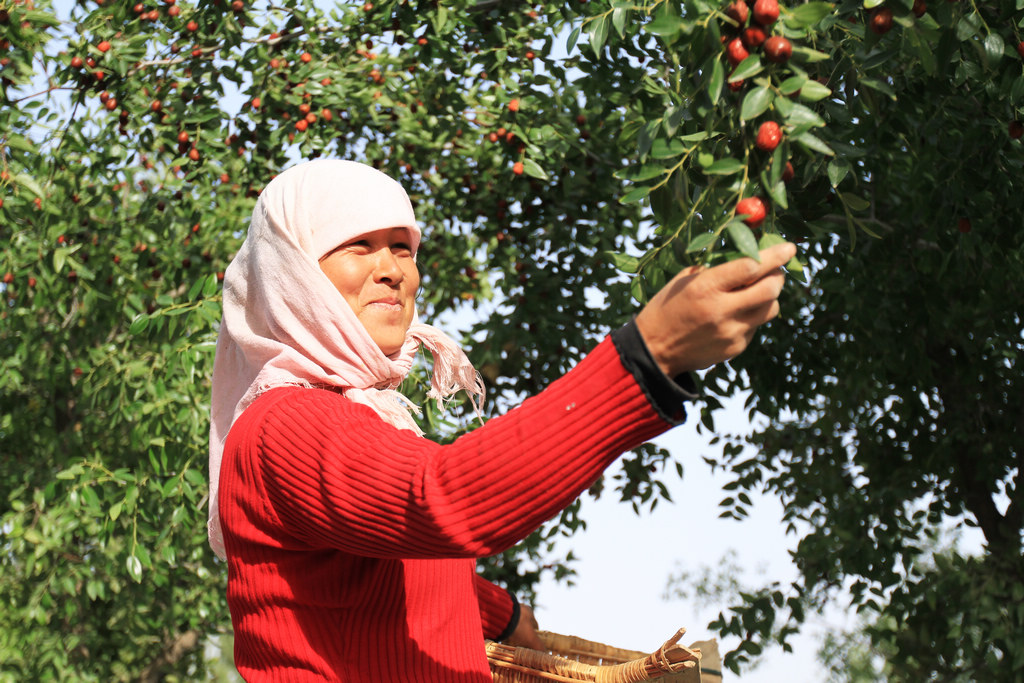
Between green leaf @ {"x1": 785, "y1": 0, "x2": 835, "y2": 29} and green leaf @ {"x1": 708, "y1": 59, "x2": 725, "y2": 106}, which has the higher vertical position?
green leaf @ {"x1": 785, "y1": 0, "x2": 835, "y2": 29}

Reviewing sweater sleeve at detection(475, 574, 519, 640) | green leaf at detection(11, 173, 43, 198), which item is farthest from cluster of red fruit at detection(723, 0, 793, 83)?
green leaf at detection(11, 173, 43, 198)

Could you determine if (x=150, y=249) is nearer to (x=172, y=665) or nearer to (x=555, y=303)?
(x=555, y=303)

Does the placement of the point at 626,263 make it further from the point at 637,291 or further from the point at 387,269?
the point at 387,269

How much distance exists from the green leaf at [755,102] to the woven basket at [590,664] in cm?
88

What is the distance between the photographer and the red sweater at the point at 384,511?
112cm

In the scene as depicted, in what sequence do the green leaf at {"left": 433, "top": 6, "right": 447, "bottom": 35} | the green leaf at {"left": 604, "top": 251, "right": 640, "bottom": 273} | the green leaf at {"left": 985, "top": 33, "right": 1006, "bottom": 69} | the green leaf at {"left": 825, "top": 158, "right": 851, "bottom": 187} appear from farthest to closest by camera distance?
1. the green leaf at {"left": 433, "top": 6, "right": 447, "bottom": 35}
2. the green leaf at {"left": 985, "top": 33, "right": 1006, "bottom": 69}
3. the green leaf at {"left": 825, "top": 158, "right": 851, "bottom": 187}
4. the green leaf at {"left": 604, "top": 251, "right": 640, "bottom": 273}

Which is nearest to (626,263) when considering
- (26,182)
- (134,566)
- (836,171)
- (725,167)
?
(725,167)

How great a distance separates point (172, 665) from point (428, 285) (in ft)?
13.3

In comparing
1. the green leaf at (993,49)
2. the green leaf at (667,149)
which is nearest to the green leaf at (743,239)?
the green leaf at (667,149)

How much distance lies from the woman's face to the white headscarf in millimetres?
29

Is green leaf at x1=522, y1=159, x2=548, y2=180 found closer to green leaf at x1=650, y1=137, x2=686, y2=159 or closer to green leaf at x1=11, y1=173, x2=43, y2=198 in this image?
green leaf at x1=11, y1=173, x2=43, y2=198

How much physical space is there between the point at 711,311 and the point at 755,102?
337 mm

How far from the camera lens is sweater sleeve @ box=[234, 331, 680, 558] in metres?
1.10

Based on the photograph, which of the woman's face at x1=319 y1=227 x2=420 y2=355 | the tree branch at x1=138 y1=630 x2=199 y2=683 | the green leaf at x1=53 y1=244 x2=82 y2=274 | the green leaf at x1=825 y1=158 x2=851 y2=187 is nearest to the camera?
the green leaf at x1=825 y1=158 x2=851 y2=187
